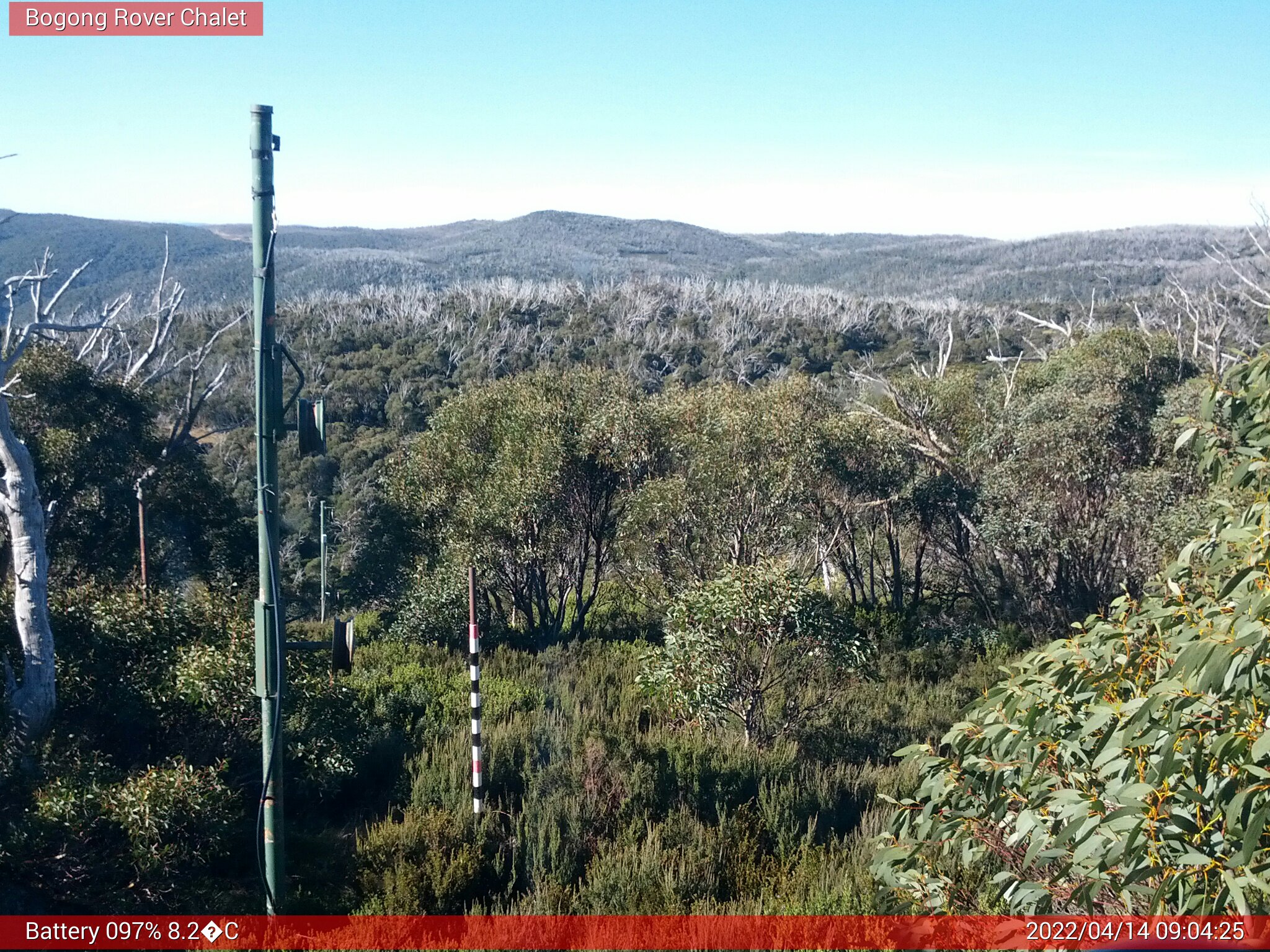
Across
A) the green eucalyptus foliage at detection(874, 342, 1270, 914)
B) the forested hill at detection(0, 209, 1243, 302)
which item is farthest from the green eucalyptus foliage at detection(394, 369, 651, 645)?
the forested hill at detection(0, 209, 1243, 302)

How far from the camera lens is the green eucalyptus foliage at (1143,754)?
2.60 meters

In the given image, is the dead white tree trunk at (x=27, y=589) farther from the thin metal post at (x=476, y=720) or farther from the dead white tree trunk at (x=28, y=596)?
the thin metal post at (x=476, y=720)

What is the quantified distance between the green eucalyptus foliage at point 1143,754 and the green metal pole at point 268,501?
3.12 metres

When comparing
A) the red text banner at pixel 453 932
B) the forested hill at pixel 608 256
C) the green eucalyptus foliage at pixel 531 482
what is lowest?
the red text banner at pixel 453 932

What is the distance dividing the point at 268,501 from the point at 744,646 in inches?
202

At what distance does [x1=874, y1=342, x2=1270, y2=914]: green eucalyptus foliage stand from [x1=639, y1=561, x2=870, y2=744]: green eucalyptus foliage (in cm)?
459

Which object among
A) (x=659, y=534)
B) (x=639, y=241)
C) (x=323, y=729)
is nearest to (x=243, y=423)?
(x=659, y=534)

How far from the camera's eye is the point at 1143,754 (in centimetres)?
294

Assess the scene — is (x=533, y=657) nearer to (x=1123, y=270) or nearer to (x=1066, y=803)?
(x=1066, y=803)

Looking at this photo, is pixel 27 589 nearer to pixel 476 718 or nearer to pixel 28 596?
pixel 28 596

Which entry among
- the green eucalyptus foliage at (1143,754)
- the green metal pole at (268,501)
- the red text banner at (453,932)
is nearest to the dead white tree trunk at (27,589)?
the red text banner at (453,932)

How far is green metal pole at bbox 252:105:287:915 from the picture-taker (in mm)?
5035

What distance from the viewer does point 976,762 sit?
11.6 feet

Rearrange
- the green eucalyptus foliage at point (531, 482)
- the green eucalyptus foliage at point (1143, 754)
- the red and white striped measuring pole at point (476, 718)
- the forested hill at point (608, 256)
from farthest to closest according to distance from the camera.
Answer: the forested hill at point (608, 256) < the green eucalyptus foliage at point (531, 482) < the red and white striped measuring pole at point (476, 718) < the green eucalyptus foliage at point (1143, 754)
